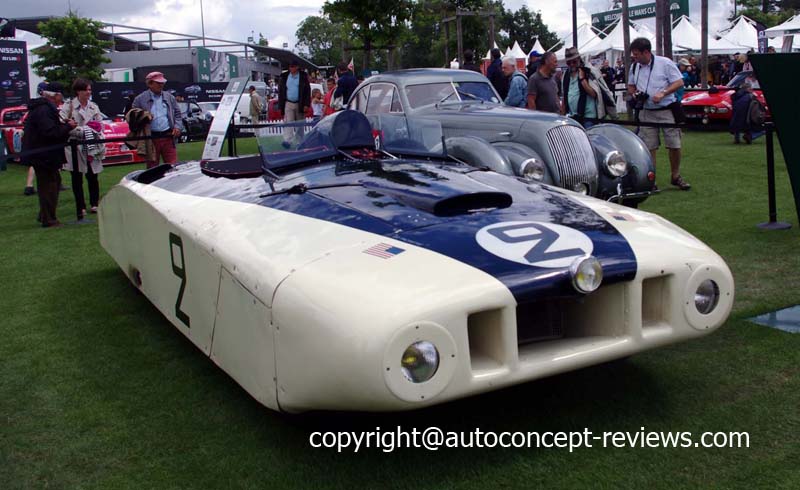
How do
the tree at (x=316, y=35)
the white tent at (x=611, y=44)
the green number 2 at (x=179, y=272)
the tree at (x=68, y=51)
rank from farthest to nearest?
the tree at (x=316, y=35) → the tree at (x=68, y=51) → the white tent at (x=611, y=44) → the green number 2 at (x=179, y=272)

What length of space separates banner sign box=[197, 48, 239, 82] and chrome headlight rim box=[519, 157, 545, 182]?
39191mm

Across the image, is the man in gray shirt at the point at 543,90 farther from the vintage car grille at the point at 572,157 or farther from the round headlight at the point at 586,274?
the round headlight at the point at 586,274

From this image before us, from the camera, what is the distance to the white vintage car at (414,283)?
2.43m

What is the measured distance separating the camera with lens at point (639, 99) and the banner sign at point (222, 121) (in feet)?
14.7

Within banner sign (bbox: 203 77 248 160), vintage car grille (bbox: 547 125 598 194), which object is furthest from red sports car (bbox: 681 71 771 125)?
banner sign (bbox: 203 77 248 160)

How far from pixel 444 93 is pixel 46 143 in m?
4.38

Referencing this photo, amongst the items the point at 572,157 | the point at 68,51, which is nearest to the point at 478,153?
the point at 572,157

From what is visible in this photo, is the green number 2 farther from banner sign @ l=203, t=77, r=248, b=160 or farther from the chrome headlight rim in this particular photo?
banner sign @ l=203, t=77, r=248, b=160

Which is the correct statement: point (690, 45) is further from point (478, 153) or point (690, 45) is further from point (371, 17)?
point (478, 153)

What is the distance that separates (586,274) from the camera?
2713mm

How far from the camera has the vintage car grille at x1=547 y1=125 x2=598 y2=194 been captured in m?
7.07

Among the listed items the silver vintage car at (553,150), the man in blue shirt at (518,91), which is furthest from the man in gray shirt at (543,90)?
the silver vintage car at (553,150)

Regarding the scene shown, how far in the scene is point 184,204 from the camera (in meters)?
3.98

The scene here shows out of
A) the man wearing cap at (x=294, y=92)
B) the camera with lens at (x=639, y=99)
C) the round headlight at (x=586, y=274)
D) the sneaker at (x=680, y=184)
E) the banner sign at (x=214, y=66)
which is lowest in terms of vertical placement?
the sneaker at (x=680, y=184)
